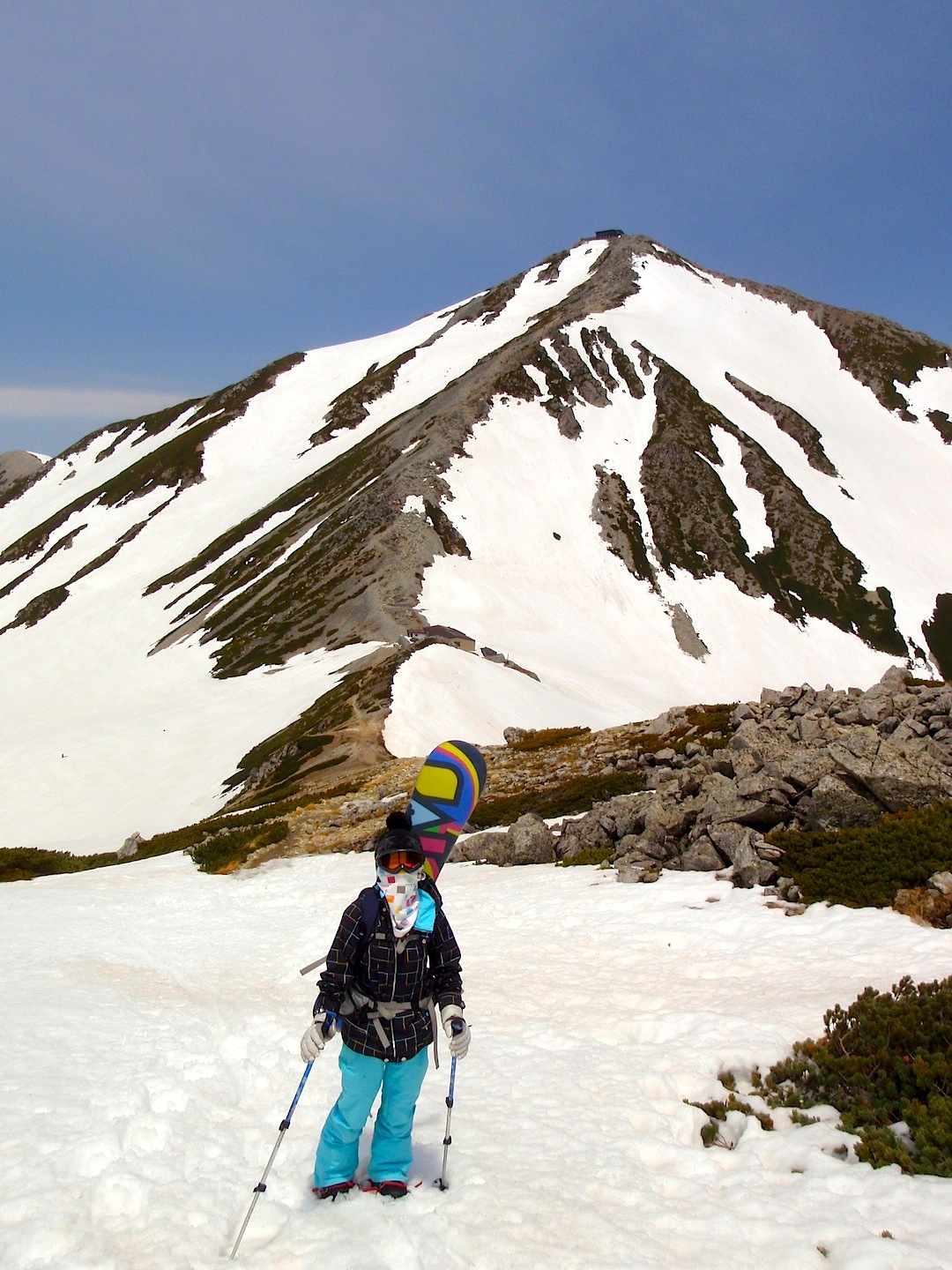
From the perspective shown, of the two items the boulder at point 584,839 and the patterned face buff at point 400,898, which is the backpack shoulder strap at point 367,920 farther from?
the boulder at point 584,839

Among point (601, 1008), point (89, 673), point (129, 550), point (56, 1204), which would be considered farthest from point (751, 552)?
point (56, 1204)

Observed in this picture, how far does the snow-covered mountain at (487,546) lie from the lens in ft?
144

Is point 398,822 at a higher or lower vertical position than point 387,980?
→ higher

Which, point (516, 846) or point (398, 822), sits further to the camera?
point (516, 846)

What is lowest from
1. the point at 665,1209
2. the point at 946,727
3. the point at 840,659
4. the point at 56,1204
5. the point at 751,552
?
the point at 665,1209

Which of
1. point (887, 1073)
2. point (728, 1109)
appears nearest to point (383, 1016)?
point (728, 1109)

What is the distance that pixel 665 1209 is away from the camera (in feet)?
19.9

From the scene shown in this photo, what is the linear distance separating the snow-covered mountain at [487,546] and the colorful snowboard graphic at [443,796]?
71.5ft

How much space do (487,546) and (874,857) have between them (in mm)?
57065

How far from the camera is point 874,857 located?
42.0 feet

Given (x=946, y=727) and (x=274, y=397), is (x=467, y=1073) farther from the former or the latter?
(x=274, y=397)

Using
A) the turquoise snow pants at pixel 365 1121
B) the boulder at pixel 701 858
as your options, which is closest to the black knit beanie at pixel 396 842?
the turquoise snow pants at pixel 365 1121

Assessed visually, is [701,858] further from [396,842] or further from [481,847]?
[396,842]

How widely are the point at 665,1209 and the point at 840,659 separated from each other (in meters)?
79.1
